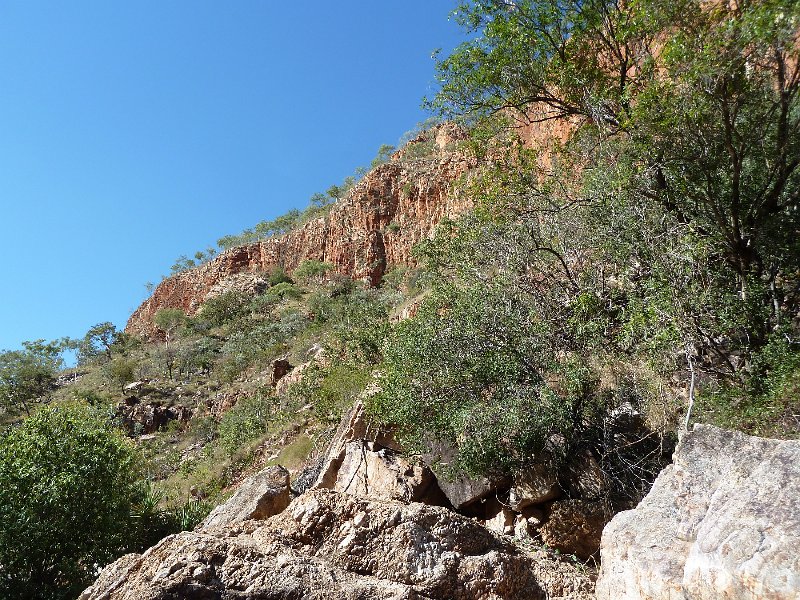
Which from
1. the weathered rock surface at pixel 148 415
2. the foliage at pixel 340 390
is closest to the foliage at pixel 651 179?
the foliage at pixel 340 390

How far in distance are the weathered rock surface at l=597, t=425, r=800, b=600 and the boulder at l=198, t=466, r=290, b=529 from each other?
170 inches

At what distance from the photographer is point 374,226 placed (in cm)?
5625

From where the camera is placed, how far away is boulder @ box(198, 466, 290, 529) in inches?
255

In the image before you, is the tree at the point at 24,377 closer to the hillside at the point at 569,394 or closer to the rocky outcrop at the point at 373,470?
the hillside at the point at 569,394

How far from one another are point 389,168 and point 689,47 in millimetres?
51919

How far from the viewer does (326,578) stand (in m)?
3.17

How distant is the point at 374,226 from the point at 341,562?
5365cm

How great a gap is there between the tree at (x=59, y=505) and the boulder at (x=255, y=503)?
17.3 feet

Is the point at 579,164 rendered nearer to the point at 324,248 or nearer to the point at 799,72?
the point at 799,72

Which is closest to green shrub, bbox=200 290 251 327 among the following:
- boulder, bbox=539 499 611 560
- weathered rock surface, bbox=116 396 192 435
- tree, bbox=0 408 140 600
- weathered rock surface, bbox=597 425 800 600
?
weathered rock surface, bbox=116 396 192 435

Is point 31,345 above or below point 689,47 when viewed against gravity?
above

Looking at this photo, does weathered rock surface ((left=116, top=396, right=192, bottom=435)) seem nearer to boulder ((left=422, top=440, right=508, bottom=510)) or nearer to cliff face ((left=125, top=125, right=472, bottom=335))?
cliff face ((left=125, top=125, right=472, bottom=335))

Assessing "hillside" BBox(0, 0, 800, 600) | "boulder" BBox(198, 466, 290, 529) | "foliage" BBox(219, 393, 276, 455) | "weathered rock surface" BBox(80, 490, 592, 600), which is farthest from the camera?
"foliage" BBox(219, 393, 276, 455)

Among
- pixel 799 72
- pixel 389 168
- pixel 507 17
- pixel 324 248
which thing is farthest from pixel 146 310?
pixel 799 72
